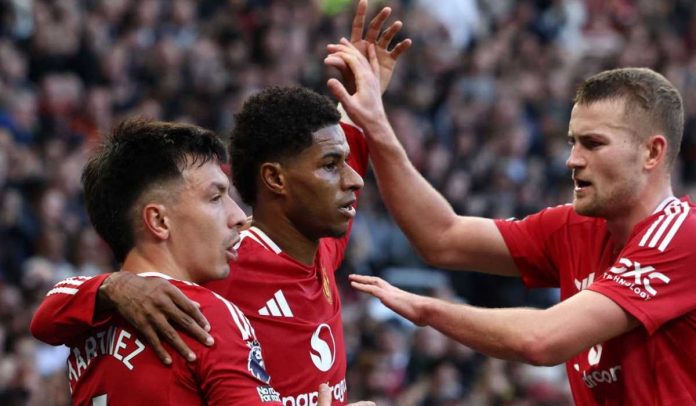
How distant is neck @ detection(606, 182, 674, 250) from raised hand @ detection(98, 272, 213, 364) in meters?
1.83

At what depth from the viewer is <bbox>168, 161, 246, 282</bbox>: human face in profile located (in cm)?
406

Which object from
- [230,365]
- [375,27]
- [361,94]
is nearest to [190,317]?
[230,365]

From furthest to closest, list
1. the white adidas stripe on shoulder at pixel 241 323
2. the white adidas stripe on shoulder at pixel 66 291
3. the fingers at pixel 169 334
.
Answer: the white adidas stripe on shoulder at pixel 66 291
the white adidas stripe on shoulder at pixel 241 323
the fingers at pixel 169 334

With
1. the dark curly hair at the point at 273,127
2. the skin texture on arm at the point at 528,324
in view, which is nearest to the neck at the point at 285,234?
the dark curly hair at the point at 273,127

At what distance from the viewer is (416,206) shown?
18.0ft

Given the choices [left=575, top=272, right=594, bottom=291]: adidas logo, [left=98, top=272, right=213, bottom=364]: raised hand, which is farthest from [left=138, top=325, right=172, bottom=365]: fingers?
[left=575, top=272, right=594, bottom=291]: adidas logo

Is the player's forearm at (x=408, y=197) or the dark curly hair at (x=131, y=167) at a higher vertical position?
the player's forearm at (x=408, y=197)

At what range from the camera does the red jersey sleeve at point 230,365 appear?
379 centimetres

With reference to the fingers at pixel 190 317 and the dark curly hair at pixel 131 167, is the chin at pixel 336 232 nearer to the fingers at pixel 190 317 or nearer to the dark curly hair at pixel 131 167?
the dark curly hair at pixel 131 167

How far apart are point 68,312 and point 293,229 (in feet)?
3.78

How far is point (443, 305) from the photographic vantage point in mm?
4648

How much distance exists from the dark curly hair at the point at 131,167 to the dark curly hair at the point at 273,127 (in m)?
0.68

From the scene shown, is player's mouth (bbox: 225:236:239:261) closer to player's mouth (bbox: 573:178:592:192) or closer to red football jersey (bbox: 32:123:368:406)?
red football jersey (bbox: 32:123:368:406)

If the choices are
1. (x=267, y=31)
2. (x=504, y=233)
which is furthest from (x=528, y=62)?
(x=504, y=233)
